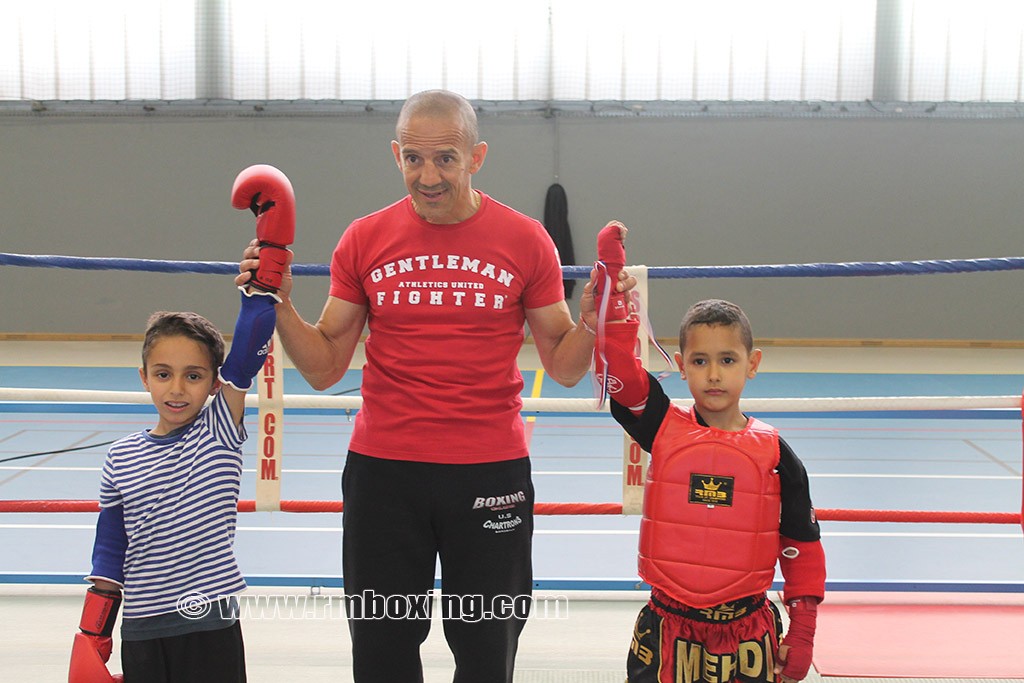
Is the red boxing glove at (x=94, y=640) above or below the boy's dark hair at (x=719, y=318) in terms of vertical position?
below

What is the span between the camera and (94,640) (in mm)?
1534

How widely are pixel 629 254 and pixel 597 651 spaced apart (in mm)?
7486

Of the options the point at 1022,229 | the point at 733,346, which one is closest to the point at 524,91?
the point at 1022,229

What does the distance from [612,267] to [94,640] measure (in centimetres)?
103

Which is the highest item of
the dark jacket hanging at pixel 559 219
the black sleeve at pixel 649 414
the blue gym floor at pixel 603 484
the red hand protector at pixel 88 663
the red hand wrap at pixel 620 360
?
the dark jacket hanging at pixel 559 219

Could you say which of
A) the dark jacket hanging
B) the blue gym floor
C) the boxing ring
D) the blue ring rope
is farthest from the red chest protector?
the dark jacket hanging

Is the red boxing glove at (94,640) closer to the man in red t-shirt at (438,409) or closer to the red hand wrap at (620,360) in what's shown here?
the man in red t-shirt at (438,409)

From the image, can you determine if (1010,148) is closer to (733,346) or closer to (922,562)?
(922,562)

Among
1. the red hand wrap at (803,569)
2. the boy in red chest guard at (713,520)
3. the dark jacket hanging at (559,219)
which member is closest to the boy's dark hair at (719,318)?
the boy in red chest guard at (713,520)

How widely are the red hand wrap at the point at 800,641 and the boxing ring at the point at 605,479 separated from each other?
0.60m

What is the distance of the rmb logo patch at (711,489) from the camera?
1.61 m

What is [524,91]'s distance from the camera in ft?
31.5

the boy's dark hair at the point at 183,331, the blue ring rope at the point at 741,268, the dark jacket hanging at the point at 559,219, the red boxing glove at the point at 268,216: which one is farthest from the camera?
the dark jacket hanging at the point at 559,219

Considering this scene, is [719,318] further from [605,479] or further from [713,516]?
[605,479]
